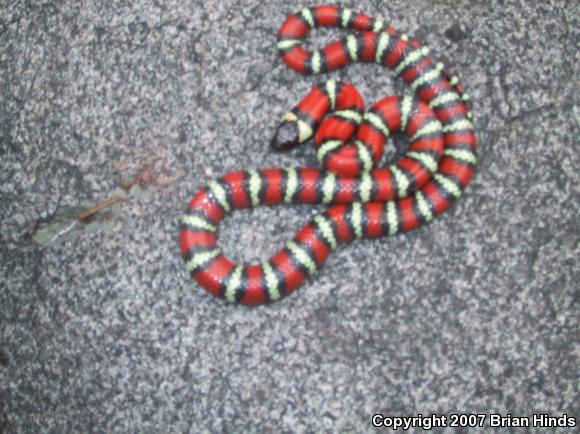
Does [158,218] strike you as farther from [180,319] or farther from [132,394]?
[132,394]

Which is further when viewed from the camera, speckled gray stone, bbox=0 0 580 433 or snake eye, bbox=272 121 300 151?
snake eye, bbox=272 121 300 151

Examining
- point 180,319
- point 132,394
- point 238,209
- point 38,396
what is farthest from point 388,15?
point 38,396

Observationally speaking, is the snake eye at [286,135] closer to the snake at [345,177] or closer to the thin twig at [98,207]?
the snake at [345,177]

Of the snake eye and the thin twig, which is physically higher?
the snake eye

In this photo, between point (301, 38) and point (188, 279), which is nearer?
point (188, 279)

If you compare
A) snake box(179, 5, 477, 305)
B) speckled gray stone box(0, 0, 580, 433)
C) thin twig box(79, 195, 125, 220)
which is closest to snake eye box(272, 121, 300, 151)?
snake box(179, 5, 477, 305)

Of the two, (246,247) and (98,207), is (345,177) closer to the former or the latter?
(246,247)

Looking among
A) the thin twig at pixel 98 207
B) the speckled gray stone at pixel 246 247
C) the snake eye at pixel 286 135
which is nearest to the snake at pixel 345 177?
the snake eye at pixel 286 135

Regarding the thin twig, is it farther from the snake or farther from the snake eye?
the snake eye
